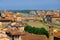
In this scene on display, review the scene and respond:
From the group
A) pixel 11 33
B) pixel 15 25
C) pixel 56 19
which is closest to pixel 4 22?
pixel 15 25

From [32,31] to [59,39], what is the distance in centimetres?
460

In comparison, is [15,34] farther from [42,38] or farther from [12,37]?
[42,38]

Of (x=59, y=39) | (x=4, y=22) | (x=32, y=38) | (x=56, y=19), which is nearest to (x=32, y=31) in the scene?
(x=59, y=39)

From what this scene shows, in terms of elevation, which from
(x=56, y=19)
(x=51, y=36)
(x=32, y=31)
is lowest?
(x=56, y=19)

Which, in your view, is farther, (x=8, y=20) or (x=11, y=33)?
(x=8, y=20)

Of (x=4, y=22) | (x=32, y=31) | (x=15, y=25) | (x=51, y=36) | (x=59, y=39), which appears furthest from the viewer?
(x=4, y=22)

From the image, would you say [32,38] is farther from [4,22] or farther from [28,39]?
[4,22]

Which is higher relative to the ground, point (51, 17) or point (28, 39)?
point (28, 39)

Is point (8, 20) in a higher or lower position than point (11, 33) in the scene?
lower

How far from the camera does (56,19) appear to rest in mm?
44969

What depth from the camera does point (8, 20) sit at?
39.6m

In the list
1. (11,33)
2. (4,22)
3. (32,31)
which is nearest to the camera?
(11,33)

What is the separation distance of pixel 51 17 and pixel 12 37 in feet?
75.1

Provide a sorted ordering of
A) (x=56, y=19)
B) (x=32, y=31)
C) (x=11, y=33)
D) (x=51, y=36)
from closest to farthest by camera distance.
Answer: (x=51, y=36)
(x=11, y=33)
(x=32, y=31)
(x=56, y=19)
